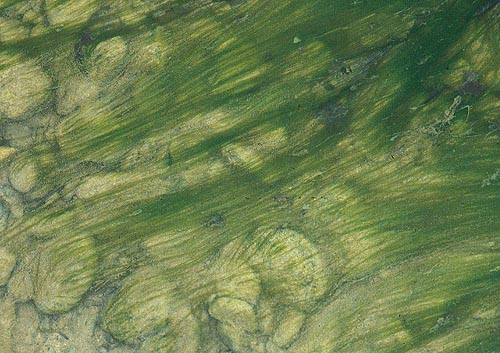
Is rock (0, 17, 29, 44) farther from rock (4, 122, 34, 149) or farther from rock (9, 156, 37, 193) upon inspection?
rock (9, 156, 37, 193)

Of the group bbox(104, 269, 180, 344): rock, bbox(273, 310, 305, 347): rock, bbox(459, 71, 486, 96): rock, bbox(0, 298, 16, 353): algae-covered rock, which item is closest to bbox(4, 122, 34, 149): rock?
bbox(0, 298, 16, 353): algae-covered rock

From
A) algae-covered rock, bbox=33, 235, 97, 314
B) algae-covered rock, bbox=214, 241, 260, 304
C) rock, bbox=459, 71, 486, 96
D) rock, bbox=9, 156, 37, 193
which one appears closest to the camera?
rock, bbox=459, 71, 486, 96

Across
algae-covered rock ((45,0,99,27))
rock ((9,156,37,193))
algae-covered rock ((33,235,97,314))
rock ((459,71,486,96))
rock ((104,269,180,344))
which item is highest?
algae-covered rock ((45,0,99,27))

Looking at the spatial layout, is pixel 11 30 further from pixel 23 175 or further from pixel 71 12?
pixel 23 175

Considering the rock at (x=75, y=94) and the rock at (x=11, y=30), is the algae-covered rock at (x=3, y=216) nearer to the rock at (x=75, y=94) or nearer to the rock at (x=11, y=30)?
the rock at (x=75, y=94)

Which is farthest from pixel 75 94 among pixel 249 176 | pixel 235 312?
pixel 235 312
